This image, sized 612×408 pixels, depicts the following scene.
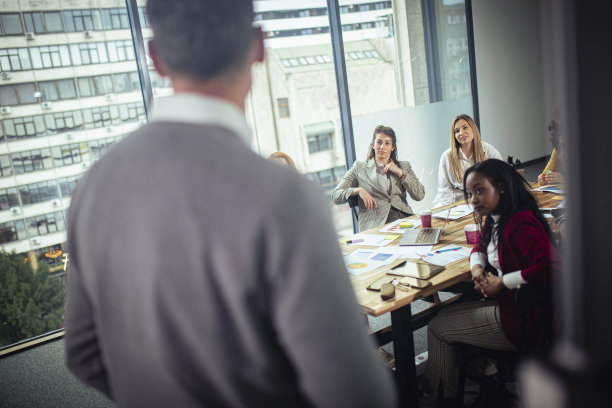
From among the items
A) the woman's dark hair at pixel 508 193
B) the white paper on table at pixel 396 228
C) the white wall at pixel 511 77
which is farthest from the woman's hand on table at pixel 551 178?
the white wall at pixel 511 77

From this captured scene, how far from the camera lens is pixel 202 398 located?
1.93 ft

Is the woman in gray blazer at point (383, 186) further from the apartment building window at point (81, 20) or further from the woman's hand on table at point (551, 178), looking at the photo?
the apartment building window at point (81, 20)

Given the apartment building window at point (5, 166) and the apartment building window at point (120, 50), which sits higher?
the apartment building window at point (120, 50)

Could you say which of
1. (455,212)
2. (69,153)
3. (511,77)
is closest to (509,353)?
(455,212)

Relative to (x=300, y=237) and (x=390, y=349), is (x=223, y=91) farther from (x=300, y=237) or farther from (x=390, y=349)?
(x=390, y=349)

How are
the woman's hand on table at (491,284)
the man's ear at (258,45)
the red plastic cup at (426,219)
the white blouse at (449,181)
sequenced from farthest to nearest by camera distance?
the white blouse at (449,181) → the red plastic cup at (426,219) → the woman's hand on table at (491,284) → the man's ear at (258,45)

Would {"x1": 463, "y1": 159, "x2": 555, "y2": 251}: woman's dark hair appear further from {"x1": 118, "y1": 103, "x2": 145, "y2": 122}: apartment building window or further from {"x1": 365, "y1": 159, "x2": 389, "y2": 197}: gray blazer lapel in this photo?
{"x1": 118, "y1": 103, "x2": 145, "y2": 122}: apartment building window

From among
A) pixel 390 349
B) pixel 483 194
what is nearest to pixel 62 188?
pixel 390 349

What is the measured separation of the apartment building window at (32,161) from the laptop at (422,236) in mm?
3086

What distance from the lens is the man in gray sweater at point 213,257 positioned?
1.73 ft

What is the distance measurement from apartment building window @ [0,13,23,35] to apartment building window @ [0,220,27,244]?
156 cm

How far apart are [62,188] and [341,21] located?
3216 mm

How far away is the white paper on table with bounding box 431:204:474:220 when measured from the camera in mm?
2820

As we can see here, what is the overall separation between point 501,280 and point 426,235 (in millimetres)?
779
